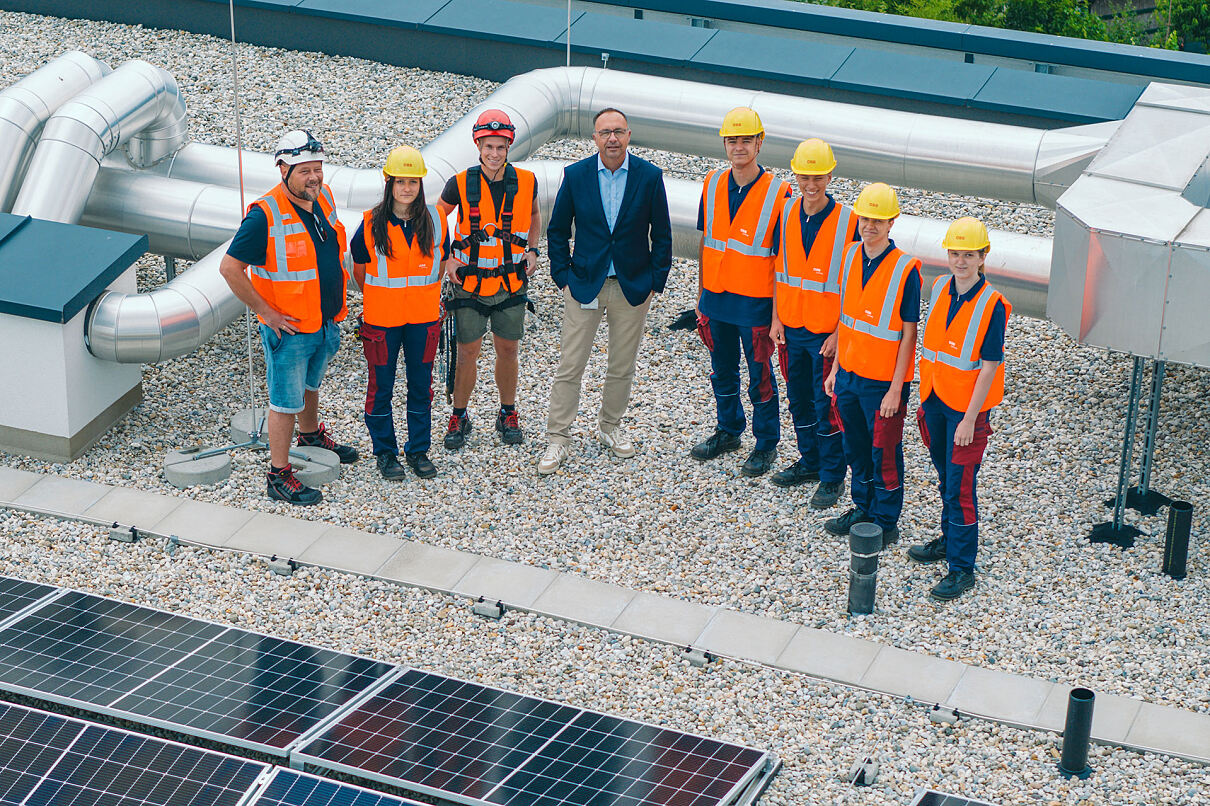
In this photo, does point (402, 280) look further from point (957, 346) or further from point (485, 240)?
point (957, 346)

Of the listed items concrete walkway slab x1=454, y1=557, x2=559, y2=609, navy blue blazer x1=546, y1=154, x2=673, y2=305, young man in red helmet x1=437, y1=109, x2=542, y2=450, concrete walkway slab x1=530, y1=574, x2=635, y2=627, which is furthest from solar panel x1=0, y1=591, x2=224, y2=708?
navy blue blazer x1=546, y1=154, x2=673, y2=305

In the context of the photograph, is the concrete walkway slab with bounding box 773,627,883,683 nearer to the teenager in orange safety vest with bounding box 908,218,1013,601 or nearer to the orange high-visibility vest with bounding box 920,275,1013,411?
the teenager in orange safety vest with bounding box 908,218,1013,601

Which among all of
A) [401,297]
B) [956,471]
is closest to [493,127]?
[401,297]

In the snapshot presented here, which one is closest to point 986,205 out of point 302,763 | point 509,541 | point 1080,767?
point 509,541

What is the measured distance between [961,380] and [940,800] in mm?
2057

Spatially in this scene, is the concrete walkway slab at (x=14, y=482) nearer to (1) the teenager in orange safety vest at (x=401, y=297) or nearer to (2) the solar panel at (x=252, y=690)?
(1) the teenager in orange safety vest at (x=401, y=297)

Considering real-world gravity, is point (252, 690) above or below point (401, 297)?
below

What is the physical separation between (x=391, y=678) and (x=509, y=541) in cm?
157

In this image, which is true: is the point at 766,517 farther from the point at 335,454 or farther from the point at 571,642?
the point at 335,454

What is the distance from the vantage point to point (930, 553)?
7.68 m

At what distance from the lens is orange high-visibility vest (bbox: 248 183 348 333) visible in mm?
7625

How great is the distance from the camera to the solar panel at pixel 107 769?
5512 millimetres

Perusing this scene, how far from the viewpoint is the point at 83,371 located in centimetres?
844

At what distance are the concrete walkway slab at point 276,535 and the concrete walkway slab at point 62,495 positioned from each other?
0.85m
